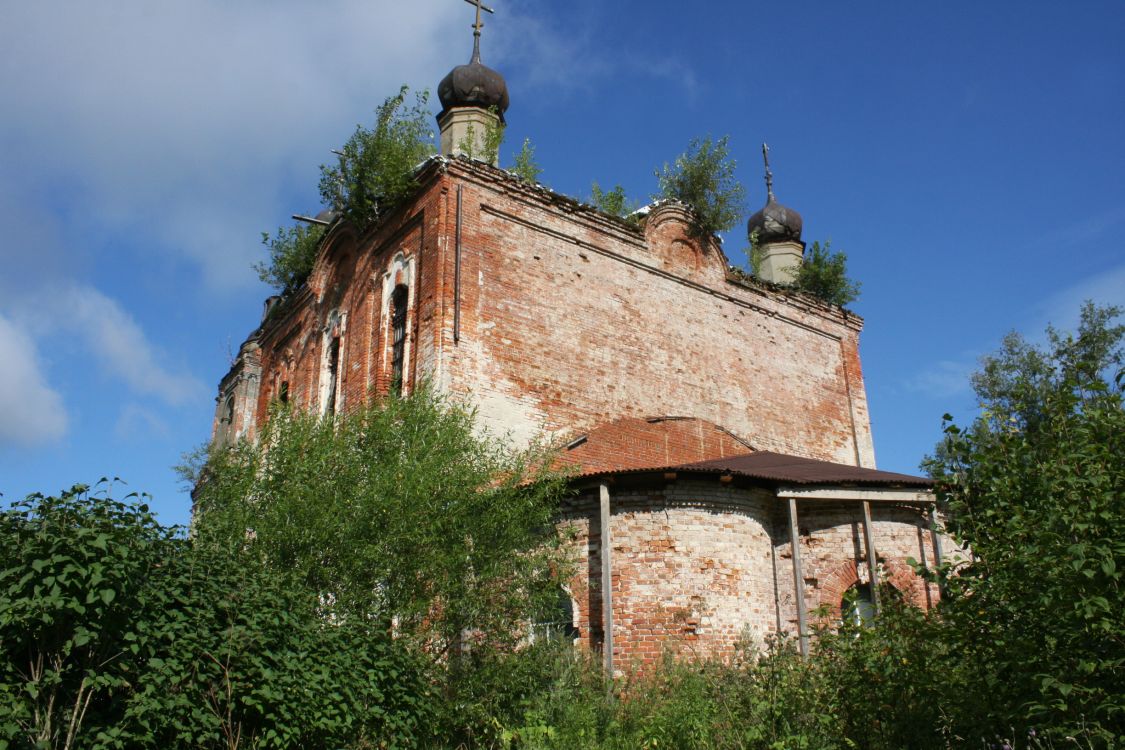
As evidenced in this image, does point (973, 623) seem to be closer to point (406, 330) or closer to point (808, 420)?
point (406, 330)

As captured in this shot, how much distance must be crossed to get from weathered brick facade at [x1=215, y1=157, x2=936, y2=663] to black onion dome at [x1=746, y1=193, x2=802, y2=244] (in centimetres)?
225

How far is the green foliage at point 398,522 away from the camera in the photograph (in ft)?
28.0

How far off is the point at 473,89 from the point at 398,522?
10.4 m

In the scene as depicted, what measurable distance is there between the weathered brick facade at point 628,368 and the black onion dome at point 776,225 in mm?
2251

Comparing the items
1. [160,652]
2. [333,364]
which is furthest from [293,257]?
[160,652]

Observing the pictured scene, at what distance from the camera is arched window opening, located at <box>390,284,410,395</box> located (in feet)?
47.9

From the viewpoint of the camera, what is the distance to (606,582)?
35.0ft

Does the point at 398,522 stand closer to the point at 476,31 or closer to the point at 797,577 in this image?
the point at 797,577

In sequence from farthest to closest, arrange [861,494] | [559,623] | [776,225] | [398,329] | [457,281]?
1. [776,225]
2. [398,329]
3. [457,281]
4. [861,494]
5. [559,623]

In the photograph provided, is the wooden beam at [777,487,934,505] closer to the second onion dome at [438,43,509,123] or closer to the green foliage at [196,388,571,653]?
the green foliage at [196,388,571,653]

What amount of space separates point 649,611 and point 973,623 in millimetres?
5395

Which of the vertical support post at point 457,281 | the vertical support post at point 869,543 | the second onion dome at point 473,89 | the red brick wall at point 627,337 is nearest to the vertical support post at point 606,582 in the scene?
the red brick wall at point 627,337

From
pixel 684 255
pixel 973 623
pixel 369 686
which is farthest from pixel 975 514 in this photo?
pixel 684 255

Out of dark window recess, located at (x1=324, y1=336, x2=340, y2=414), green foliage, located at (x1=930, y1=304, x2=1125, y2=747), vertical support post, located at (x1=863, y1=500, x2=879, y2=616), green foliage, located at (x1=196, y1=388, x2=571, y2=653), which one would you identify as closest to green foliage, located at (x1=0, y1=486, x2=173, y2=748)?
green foliage, located at (x1=196, y1=388, x2=571, y2=653)
